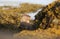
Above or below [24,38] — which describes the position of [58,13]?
above

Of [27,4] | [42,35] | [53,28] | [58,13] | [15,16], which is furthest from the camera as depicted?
[27,4]

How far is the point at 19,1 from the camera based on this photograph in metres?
11.9

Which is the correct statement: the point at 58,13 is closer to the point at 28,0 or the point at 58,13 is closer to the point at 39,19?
the point at 39,19

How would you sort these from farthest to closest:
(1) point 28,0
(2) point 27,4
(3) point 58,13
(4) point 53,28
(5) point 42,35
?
(1) point 28,0 → (2) point 27,4 → (3) point 58,13 → (4) point 53,28 → (5) point 42,35

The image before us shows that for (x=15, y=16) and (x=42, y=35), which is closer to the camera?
(x=42, y=35)

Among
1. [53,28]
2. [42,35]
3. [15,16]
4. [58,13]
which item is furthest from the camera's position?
[15,16]

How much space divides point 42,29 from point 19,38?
0.71 meters

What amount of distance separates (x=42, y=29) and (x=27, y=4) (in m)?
5.77

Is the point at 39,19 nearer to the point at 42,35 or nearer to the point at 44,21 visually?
the point at 44,21

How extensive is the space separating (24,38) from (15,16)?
1492 mm

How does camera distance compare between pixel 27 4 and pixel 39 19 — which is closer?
pixel 39 19

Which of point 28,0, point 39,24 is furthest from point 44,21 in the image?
point 28,0

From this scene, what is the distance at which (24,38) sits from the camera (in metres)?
5.29

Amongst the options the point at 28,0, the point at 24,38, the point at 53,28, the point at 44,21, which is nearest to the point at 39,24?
the point at 44,21
